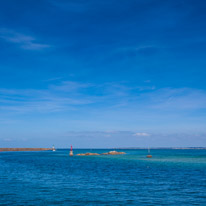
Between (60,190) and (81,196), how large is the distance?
4.87m

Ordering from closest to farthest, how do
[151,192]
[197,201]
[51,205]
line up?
[51,205]
[197,201]
[151,192]

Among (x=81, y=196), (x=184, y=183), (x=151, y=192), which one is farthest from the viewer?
(x=184, y=183)

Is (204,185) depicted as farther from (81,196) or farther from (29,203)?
(29,203)

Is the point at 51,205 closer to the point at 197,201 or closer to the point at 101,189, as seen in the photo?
the point at 101,189

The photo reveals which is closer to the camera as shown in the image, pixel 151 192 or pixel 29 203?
pixel 29 203

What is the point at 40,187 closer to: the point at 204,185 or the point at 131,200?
the point at 131,200

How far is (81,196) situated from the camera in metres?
29.0

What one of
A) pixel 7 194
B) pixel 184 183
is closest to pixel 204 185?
pixel 184 183

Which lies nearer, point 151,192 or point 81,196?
point 81,196

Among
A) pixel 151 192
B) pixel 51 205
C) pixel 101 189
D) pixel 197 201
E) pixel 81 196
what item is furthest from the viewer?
Result: pixel 101 189

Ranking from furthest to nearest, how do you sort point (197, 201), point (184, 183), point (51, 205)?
point (184, 183), point (197, 201), point (51, 205)

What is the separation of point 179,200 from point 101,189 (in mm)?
11404

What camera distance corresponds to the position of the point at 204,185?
36.2m

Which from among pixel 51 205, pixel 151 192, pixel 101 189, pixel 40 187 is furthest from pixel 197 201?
pixel 40 187
